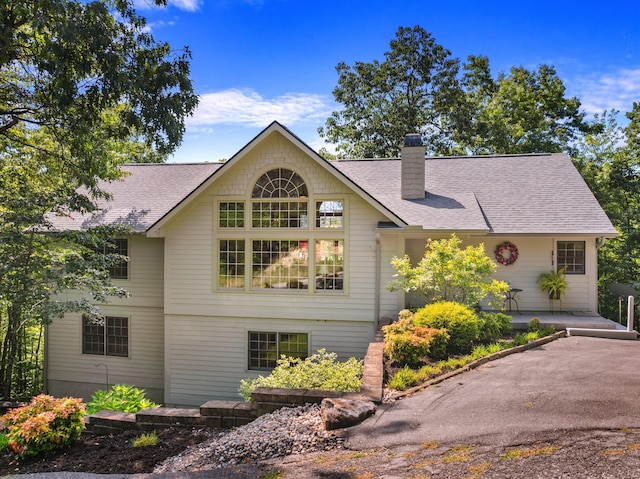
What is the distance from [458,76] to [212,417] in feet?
94.8

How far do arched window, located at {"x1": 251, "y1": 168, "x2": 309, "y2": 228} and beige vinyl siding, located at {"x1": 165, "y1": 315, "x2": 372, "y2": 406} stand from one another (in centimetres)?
272

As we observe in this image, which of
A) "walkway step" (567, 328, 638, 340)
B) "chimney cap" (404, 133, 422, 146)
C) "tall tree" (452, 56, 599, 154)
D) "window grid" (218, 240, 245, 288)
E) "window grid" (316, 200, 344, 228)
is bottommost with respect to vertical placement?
"walkway step" (567, 328, 638, 340)

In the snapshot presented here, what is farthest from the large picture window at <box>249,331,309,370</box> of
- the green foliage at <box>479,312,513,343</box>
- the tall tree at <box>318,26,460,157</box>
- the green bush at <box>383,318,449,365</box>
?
the tall tree at <box>318,26,460,157</box>

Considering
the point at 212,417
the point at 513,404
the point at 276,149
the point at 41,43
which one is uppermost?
the point at 41,43

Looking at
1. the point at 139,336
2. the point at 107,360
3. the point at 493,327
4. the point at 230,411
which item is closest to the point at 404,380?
the point at 230,411

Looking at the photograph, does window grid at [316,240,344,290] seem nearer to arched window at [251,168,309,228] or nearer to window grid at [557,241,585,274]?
arched window at [251,168,309,228]

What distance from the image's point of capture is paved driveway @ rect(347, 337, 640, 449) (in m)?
5.16

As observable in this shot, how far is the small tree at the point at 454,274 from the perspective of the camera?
10102mm

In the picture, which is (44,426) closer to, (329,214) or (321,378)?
(321,378)

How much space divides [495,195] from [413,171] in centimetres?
289

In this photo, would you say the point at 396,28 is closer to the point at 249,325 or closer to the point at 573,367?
the point at 249,325

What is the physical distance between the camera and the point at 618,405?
5.81 m

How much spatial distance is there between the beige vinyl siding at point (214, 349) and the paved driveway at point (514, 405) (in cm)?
502

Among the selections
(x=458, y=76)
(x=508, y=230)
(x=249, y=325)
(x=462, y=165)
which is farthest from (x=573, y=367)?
(x=458, y=76)
